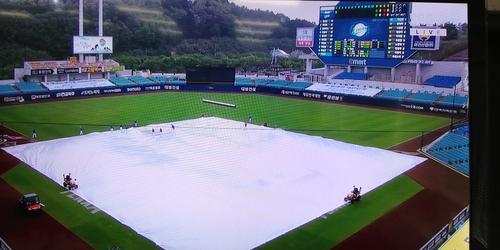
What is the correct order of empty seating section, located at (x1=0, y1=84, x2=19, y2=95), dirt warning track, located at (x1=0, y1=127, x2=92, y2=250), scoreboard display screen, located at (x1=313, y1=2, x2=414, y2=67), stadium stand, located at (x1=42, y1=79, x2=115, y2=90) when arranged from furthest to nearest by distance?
stadium stand, located at (x1=42, y1=79, x2=115, y2=90) → scoreboard display screen, located at (x1=313, y1=2, x2=414, y2=67) → empty seating section, located at (x1=0, y1=84, x2=19, y2=95) → dirt warning track, located at (x1=0, y1=127, x2=92, y2=250)

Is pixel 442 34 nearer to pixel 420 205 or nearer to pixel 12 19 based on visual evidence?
pixel 420 205

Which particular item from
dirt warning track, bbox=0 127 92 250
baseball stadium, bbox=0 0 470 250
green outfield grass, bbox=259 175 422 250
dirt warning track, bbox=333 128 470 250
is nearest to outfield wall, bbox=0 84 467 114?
baseball stadium, bbox=0 0 470 250

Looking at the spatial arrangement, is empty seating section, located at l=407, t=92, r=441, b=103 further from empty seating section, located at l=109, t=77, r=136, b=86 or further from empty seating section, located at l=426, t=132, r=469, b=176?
empty seating section, located at l=109, t=77, r=136, b=86

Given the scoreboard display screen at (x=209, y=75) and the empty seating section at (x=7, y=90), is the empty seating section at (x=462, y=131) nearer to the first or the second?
the scoreboard display screen at (x=209, y=75)

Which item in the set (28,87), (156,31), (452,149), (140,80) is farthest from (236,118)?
(452,149)

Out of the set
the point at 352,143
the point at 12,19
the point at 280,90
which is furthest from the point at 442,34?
the point at 12,19

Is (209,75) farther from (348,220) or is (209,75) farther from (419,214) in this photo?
(419,214)
